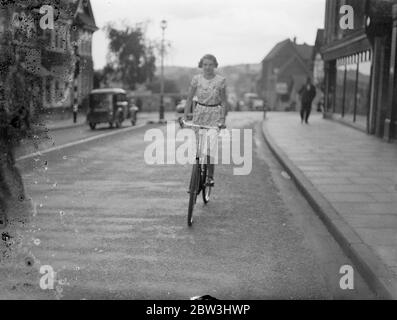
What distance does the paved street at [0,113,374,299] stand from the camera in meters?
4.82

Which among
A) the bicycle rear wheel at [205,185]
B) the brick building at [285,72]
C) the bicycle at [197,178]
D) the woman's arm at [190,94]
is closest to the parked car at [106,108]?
the bicycle rear wheel at [205,185]

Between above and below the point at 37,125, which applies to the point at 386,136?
below

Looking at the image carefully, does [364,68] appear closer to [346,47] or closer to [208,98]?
[346,47]

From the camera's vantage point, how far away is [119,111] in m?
30.7

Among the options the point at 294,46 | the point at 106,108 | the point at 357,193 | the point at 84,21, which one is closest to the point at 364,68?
the point at 84,21

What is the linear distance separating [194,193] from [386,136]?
12.3 meters

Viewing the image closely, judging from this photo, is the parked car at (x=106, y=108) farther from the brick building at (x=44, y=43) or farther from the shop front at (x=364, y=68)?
the brick building at (x=44, y=43)

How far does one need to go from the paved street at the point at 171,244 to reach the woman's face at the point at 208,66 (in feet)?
5.96

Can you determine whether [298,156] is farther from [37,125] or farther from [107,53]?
[107,53]

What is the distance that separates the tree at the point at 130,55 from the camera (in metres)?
46.0

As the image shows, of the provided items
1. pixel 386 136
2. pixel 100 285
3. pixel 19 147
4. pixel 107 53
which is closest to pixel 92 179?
pixel 19 147

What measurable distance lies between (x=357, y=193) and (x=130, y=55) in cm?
4098

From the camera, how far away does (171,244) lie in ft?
20.4

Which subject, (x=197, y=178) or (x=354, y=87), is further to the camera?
(x=354, y=87)
